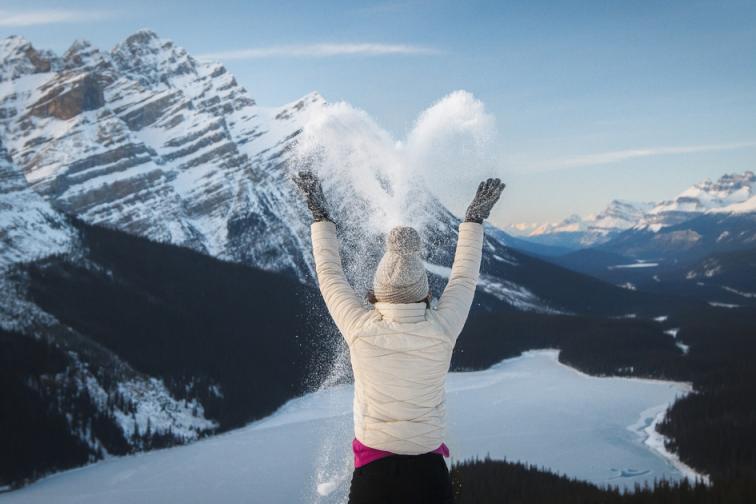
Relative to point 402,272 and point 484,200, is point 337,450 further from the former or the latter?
point 402,272

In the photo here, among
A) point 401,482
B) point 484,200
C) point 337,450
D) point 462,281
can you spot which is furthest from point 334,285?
point 337,450

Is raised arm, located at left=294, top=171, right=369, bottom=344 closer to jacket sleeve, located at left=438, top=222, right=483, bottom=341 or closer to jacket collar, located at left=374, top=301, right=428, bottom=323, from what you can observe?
jacket collar, located at left=374, top=301, right=428, bottom=323

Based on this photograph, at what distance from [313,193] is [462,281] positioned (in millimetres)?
1529

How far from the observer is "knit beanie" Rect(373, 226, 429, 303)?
18.1 feet

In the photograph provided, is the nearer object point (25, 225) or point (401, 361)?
point (401, 361)

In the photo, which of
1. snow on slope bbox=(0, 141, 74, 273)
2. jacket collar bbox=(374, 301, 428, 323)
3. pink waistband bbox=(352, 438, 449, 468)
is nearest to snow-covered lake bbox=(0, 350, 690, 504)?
snow on slope bbox=(0, 141, 74, 273)

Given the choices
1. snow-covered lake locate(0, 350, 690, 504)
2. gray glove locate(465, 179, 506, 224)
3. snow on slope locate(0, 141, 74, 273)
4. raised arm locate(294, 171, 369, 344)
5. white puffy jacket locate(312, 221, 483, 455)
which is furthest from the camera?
snow on slope locate(0, 141, 74, 273)

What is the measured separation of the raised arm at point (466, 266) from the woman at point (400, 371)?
0.04ft

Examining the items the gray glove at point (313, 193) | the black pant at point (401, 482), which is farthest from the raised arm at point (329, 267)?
the black pant at point (401, 482)

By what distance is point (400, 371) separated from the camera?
5.47 meters

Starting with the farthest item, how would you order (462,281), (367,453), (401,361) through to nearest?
1. (462,281)
2. (367,453)
3. (401,361)

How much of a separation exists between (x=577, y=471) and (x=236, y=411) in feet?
194

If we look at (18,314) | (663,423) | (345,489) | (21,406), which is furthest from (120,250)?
(663,423)

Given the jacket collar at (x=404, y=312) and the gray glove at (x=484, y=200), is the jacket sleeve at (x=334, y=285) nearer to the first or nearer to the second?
the jacket collar at (x=404, y=312)
